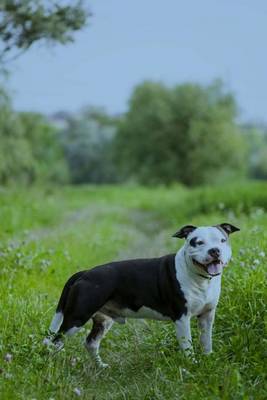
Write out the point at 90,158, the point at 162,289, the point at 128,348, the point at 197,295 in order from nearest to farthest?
the point at 197,295 < the point at 162,289 < the point at 128,348 < the point at 90,158

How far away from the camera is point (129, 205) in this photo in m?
27.0

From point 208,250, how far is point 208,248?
21 mm

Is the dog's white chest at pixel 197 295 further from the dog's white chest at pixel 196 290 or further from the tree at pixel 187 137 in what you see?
the tree at pixel 187 137

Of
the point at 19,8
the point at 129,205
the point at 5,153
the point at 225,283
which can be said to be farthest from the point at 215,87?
the point at 225,283

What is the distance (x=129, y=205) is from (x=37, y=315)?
68.2 feet

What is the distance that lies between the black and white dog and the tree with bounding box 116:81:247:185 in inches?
1507

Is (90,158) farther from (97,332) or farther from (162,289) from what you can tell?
(162,289)

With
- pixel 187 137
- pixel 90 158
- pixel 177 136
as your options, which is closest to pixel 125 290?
pixel 187 137

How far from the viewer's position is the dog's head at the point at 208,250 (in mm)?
5023

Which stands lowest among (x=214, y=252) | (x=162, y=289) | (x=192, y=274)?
(x=162, y=289)

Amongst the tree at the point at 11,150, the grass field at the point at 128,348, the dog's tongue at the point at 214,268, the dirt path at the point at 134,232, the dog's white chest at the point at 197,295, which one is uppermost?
the tree at the point at 11,150

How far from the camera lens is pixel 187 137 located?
146 feet

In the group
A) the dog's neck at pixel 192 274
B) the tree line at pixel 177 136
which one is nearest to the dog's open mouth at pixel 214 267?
the dog's neck at pixel 192 274

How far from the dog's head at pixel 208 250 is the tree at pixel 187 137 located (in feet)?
126
